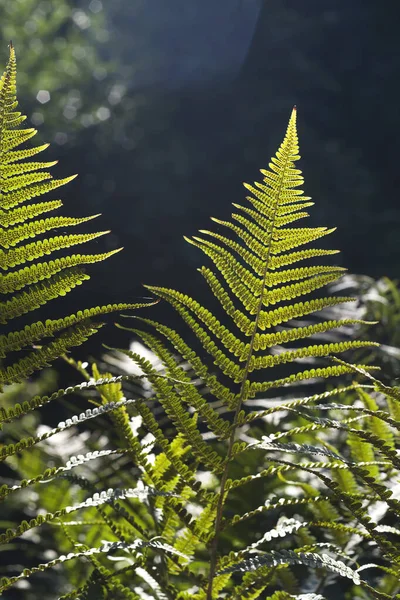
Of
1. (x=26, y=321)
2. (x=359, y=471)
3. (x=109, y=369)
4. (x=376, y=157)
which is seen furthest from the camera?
(x=376, y=157)

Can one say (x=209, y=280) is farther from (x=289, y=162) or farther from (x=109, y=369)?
(x=109, y=369)

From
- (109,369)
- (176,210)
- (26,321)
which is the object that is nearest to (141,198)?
(176,210)

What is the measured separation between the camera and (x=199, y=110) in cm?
1130

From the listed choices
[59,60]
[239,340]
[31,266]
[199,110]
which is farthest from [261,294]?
[199,110]

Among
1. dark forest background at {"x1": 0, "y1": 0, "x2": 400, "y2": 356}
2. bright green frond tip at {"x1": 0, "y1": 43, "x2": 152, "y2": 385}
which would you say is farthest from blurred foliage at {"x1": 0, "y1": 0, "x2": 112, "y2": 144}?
bright green frond tip at {"x1": 0, "y1": 43, "x2": 152, "y2": 385}

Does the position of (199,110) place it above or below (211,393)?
above

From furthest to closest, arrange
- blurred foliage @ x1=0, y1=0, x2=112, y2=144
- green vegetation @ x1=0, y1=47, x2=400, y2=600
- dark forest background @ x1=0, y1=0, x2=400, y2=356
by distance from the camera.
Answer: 1. dark forest background @ x1=0, y1=0, x2=400, y2=356
2. blurred foliage @ x1=0, y1=0, x2=112, y2=144
3. green vegetation @ x1=0, y1=47, x2=400, y2=600

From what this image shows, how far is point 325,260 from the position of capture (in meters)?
8.10

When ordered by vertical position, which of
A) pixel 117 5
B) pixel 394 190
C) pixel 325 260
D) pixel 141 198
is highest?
pixel 117 5

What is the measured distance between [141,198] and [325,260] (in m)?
2.93

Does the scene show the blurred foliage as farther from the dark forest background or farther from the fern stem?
the fern stem

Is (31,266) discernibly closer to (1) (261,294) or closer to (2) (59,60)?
(1) (261,294)

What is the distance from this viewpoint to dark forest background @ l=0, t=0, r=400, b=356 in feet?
28.1

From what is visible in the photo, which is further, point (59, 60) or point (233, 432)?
point (59, 60)
